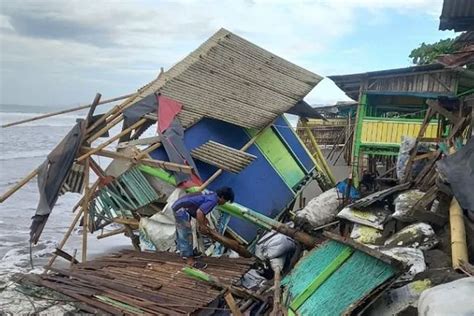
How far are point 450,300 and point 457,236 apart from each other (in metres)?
2.21

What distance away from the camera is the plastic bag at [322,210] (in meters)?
9.91

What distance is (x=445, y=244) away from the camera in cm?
634

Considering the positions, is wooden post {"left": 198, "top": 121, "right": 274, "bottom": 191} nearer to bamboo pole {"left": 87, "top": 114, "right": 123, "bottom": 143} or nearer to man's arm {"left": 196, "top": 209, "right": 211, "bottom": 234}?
man's arm {"left": 196, "top": 209, "right": 211, "bottom": 234}

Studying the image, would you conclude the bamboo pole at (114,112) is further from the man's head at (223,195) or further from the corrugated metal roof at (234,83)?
the man's head at (223,195)

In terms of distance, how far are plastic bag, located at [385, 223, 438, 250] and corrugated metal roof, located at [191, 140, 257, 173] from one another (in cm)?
363

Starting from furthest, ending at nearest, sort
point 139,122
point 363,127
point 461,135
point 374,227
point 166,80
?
1. point 363,127
2. point 166,80
3. point 139,122
4. point 461,135
5. point 374,227

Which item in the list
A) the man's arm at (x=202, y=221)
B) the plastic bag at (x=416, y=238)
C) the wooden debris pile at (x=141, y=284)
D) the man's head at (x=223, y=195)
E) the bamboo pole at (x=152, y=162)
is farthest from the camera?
the bamboo pole at (x=152, y=162)

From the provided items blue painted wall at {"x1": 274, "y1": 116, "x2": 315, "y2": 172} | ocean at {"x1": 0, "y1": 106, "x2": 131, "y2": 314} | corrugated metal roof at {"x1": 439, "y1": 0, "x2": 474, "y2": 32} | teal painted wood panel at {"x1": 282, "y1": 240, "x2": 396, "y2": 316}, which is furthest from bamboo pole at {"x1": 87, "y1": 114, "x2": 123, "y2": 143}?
corrugated metal roof at {"x1": 439, "y1": 0, "x2": 474, "y2": 32}

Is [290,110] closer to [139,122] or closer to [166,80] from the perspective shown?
[166,80]

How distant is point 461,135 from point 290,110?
4030 millimetres

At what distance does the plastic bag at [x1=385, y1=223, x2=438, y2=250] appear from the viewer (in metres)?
→ 6.41

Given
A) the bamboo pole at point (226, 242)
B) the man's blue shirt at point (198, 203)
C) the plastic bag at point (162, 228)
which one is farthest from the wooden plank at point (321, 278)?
the plastic bag at point (162, 228)

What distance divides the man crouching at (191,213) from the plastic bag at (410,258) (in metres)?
2.54

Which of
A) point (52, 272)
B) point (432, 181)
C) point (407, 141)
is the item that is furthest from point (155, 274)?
point (407, 141)
